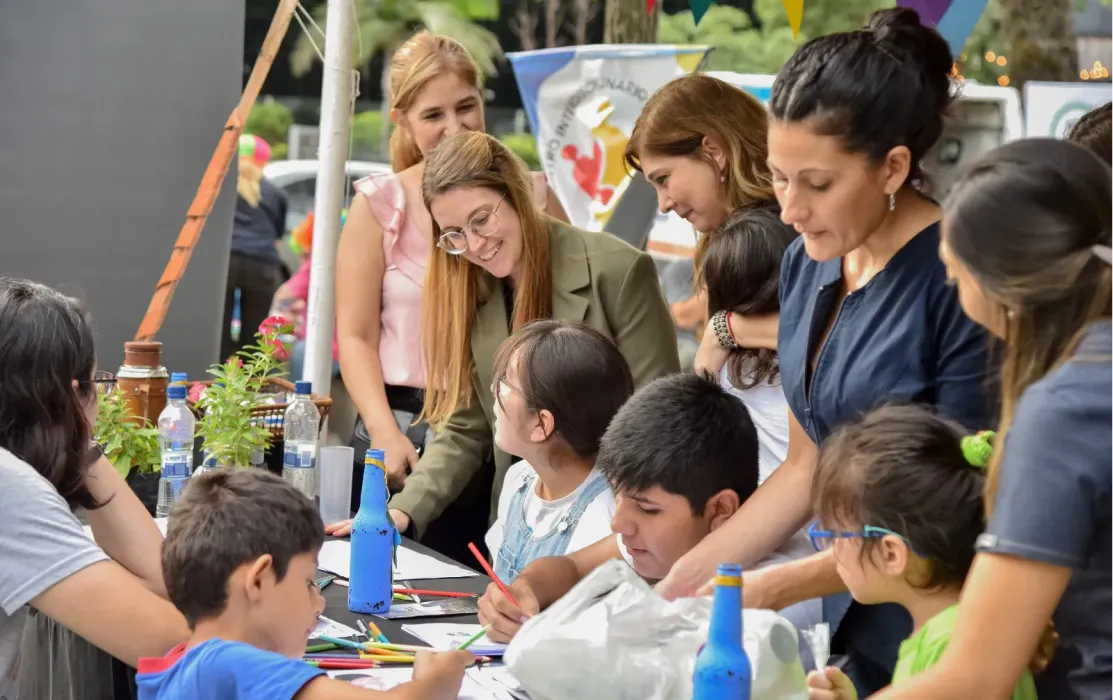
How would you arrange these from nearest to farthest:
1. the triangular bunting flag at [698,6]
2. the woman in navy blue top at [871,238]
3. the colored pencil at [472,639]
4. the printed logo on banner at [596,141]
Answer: the woman in navy blue top at [871,238] < the colored pencil at [472,639] < the triangular bunting flag at [698,6] < the printed logo on banner at [596,141]

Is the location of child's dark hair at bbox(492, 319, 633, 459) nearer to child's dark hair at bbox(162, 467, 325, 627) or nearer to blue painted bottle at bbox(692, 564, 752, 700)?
child's dark hair at bbox(162, 467, 325, 627)

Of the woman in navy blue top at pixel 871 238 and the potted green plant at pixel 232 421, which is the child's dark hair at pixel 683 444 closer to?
the woman in navy blue top at pixel 871 238

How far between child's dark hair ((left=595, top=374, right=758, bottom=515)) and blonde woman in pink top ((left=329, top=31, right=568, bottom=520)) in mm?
1339

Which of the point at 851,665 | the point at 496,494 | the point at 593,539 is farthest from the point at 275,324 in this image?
the point at 851,665

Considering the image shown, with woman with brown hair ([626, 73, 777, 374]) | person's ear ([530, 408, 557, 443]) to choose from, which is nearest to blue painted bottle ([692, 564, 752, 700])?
person's ear ([530, 408, 557, 443])

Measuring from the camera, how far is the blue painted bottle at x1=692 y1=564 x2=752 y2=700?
1472 mm

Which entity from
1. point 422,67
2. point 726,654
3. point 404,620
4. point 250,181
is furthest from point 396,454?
point 250,181

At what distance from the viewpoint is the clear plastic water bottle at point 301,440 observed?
10.7 feet

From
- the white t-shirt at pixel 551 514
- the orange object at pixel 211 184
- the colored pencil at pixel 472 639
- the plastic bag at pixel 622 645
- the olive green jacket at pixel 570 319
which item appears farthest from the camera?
the orange object at pixel 211 184

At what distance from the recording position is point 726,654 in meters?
1.49

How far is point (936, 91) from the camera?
6.66 feet

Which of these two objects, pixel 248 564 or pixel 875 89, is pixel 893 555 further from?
pixel 248 564

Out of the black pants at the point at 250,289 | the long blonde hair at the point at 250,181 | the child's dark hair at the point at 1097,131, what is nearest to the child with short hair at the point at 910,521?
the child's dark hair at the point at 1097,131

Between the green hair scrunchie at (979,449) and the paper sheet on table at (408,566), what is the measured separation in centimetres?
127
